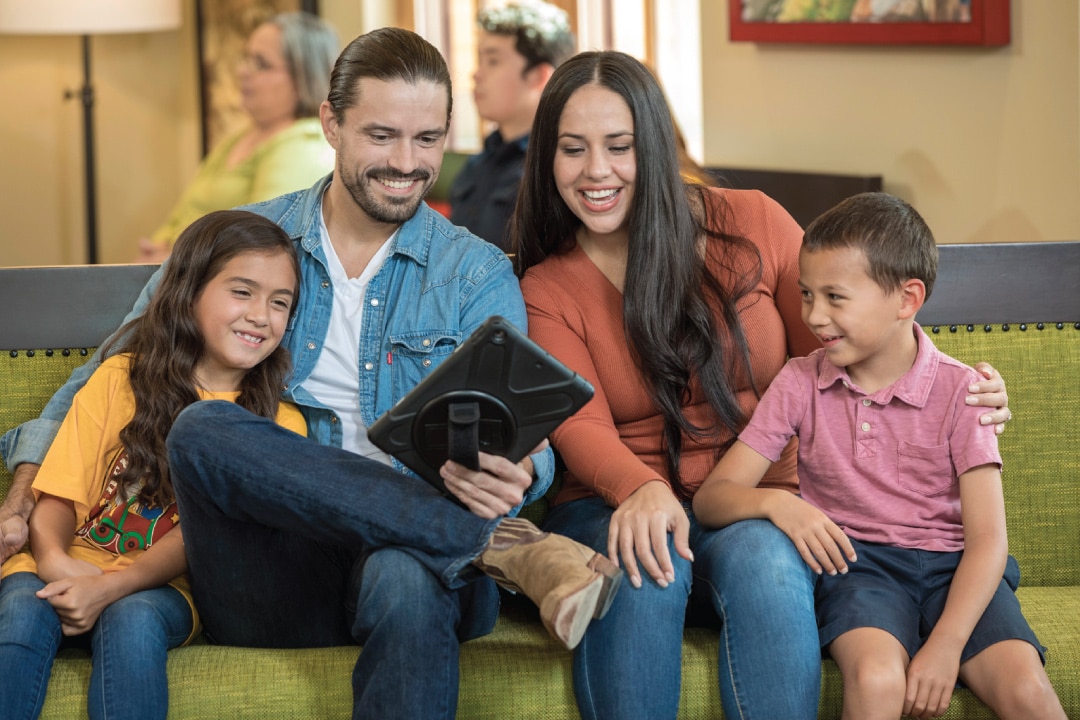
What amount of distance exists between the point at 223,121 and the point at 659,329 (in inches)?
157

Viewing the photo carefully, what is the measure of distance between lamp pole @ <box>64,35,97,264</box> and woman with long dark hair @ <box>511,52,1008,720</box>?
11.7 ft

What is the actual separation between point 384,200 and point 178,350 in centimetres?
37

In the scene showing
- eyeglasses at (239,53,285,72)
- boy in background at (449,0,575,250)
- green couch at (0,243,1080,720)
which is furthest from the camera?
eyeglasses at (239,53,285,72)

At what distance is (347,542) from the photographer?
66.6 inches

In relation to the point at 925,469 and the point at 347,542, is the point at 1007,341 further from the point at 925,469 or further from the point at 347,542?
the point at 347,542

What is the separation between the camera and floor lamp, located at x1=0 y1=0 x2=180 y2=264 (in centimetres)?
483

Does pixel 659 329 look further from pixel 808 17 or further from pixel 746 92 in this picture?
pixel 746 92

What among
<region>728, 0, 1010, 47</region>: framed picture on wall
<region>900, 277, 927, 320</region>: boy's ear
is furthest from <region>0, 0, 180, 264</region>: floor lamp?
<region>900, 277, 927, 320</region>: boy's ear

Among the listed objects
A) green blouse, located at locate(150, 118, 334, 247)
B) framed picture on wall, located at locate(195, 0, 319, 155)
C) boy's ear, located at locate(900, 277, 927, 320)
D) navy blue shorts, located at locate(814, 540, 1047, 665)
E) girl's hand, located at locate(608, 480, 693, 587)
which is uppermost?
framed picture on wall, located at locate(195, 0, 319, 155)

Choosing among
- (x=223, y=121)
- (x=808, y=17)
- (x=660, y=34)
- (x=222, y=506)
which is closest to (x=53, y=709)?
(x=222, y=506)

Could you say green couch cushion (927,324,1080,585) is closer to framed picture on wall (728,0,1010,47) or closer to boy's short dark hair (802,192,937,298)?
boy's short dark hair (802,192,937,298)

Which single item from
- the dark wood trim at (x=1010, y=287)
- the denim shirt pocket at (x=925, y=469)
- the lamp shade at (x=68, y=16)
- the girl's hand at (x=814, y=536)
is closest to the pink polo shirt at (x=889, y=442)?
the denim shirt pocket at (x=925, y=469)

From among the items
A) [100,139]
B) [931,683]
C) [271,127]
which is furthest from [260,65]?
[931,683]

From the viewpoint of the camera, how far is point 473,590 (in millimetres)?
1717
